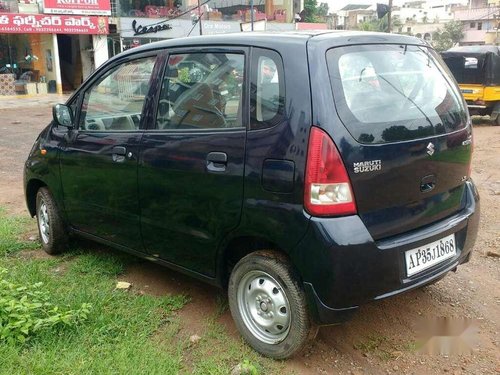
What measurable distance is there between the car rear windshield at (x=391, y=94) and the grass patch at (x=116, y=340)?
1385 mm

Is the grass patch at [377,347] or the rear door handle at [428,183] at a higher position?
the rear door handle at [428,183]

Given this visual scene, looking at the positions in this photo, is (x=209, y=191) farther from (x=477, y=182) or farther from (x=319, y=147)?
(x=477, y=182)

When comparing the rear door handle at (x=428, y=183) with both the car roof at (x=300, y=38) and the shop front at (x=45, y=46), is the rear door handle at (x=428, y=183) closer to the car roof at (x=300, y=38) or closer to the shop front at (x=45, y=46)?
the car roof at (x=300, y=38)

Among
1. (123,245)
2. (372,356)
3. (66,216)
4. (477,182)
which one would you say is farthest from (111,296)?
(477,182)

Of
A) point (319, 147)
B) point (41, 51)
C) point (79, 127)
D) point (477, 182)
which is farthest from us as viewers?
point (41, 51)

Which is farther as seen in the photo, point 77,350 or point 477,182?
point 477,182

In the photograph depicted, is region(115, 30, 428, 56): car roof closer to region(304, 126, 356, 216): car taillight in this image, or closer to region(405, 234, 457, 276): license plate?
region(304, 126, 356, 216): car taillight

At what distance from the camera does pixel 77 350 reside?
2760mm

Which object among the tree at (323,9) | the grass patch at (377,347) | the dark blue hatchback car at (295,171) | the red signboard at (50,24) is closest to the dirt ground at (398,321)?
the grass patch at (377,347)

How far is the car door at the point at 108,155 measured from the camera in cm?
336

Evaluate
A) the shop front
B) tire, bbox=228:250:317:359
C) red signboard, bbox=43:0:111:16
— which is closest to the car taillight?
tire, bbox=228:250:317:359

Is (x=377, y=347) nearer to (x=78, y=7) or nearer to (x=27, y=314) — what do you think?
(x=27, y=314)

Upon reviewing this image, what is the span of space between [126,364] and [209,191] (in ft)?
3.35

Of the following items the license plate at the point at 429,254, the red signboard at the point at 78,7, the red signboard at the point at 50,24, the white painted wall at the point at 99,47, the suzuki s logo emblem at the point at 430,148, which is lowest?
the license plate at the point at 429,254
